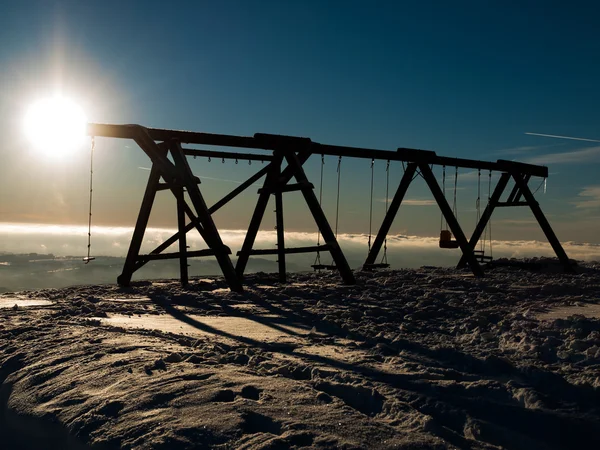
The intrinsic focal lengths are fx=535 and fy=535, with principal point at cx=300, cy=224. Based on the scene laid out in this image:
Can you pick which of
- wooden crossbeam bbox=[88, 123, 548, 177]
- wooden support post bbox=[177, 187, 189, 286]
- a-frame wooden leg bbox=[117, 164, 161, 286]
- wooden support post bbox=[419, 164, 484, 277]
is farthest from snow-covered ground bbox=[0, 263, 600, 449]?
wooden support post bbox=[419, 164, 484, 277]

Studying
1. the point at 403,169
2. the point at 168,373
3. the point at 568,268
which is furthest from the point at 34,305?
the point at 568,268

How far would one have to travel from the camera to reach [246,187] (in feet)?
35.9

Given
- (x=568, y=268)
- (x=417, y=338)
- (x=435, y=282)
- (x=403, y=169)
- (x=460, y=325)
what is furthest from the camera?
(x=568, y=268)

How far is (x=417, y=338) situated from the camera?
5.09 m

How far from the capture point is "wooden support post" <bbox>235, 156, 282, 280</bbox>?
35.1ft

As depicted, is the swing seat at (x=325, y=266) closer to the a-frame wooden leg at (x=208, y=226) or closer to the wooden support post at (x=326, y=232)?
the wooden support post at (x=326, y=232)

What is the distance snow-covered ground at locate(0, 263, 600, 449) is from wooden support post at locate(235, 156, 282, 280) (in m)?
3.96

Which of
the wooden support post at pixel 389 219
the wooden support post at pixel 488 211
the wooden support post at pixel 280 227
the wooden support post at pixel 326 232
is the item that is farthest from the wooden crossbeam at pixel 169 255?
the wooden support post at pixel 488 211

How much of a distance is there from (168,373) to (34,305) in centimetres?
482

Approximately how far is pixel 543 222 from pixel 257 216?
28.9 ft

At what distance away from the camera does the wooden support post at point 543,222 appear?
1474 cm

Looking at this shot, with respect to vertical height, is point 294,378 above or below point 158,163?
below

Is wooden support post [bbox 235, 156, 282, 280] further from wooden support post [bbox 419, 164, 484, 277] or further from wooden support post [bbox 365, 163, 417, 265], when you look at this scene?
wooden support post [bbox 419, 164, 484, 277]

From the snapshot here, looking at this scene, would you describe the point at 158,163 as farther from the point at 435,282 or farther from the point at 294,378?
the point at 294,378
